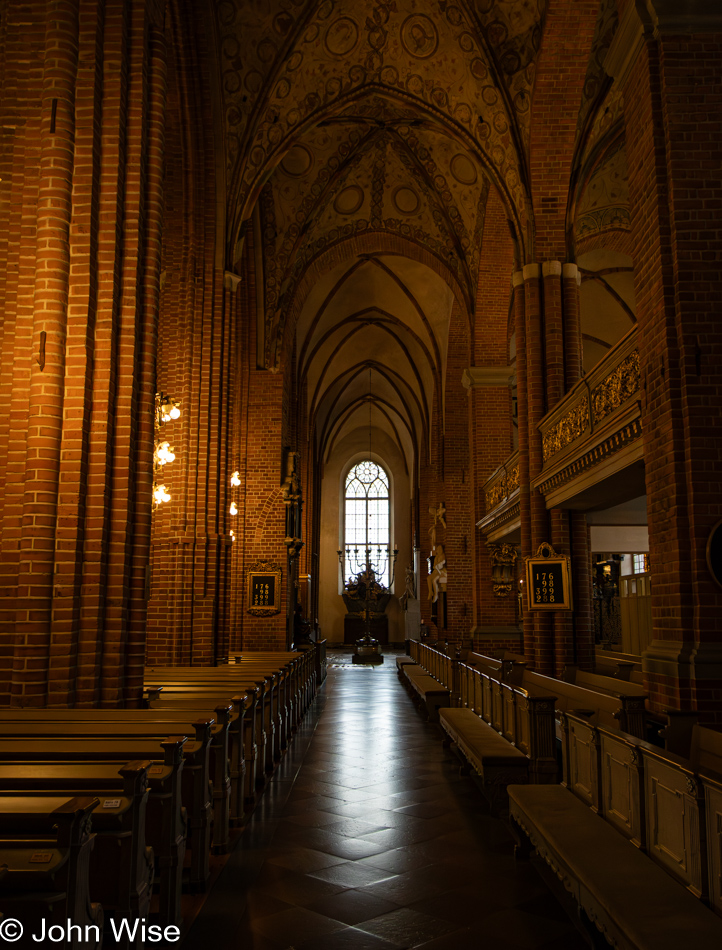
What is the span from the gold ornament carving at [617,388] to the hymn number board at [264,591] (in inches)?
325

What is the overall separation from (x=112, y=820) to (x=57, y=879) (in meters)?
0.55

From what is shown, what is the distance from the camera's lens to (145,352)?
620cm

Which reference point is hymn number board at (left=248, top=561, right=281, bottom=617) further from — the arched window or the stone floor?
the arched window

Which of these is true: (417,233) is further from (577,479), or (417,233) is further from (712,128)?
(712,128)

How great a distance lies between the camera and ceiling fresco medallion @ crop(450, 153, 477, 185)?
48.0 ft

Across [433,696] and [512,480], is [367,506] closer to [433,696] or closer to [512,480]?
[512,480]

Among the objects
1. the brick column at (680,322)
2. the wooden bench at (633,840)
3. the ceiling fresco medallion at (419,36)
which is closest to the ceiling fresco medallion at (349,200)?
the ceiling fresco medallion at (419,36)

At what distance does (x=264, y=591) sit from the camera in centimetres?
1516

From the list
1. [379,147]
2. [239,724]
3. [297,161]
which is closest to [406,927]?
[239,724]

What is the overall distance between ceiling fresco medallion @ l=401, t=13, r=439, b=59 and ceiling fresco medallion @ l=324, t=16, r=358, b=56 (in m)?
0.81

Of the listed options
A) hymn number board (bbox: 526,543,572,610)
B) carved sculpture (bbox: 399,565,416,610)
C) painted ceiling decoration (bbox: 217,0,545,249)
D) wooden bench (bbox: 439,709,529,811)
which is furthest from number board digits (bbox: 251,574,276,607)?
carved sculpture (bbox: 399,565,416,610)

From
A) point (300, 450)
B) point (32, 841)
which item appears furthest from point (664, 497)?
point (300, 450)

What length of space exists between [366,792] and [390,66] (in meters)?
11.6

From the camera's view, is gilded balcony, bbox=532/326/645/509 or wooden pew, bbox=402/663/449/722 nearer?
gilded balcony, bbox=532/326/645/509
